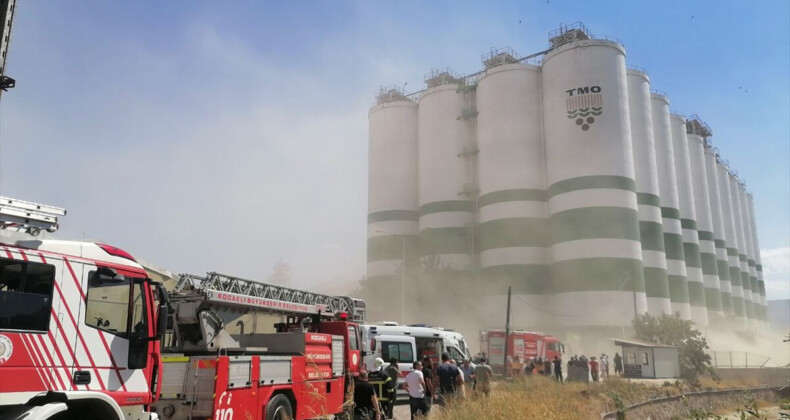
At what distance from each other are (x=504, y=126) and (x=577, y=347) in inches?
942

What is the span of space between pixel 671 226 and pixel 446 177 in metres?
26.8

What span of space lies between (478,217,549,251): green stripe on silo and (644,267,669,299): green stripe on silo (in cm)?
1096

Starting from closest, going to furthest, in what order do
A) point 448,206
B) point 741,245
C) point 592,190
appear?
point 592,190
point 448,206
point 741,245

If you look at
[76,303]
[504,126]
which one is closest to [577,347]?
[504,126]

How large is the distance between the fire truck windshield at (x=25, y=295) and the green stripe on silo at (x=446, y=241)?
192 ft

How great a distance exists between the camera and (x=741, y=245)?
103562mm

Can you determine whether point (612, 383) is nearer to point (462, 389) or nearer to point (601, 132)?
point (462, 389)

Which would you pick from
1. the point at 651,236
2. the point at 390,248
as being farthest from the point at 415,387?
the point at 390,248

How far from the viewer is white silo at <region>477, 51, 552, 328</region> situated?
2201 inches

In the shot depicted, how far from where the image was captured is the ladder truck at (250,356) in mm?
8344

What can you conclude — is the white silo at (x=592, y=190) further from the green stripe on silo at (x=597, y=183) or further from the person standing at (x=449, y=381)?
the person standing at (x=449, y=381)

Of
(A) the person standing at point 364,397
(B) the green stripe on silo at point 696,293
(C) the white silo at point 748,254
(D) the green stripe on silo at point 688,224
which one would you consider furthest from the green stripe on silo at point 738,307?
(A) the person standing at point 364,397

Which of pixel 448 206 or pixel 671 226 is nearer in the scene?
pixel 671 226

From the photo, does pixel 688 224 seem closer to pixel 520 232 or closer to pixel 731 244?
pixel 520 232
